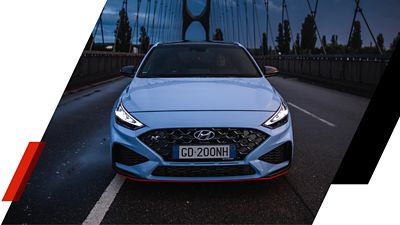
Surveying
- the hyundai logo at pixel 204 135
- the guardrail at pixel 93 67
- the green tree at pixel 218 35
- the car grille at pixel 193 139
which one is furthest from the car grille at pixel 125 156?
the green tree at pixel 218 35

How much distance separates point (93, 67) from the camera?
18938mm

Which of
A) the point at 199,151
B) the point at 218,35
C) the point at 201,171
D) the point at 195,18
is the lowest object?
the point at 201,171

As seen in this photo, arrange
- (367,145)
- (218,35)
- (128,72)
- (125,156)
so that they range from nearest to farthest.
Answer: (125,156) → (128,72) → (367,145) → (218,35)

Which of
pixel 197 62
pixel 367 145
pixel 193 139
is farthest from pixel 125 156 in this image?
pixel 367 145

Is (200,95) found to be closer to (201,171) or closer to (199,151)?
(199,151)

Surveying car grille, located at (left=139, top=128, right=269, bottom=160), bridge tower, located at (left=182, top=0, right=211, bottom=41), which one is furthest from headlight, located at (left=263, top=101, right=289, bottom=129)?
bridge tower, located at (left=182, top=0, right=211, bottom=41)

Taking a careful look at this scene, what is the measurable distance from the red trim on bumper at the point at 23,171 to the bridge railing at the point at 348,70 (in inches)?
324

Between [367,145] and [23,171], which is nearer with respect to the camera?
[23,171]

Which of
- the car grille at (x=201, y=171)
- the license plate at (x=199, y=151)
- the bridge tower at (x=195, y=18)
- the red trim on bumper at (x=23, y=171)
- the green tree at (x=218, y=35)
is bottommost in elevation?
the red trim on bumper at (x=23, y=171)

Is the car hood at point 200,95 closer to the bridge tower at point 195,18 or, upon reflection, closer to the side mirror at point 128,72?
the side mirror at point 128,72

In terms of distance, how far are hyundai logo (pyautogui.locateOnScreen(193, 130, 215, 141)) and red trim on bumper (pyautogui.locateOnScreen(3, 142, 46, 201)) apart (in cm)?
153

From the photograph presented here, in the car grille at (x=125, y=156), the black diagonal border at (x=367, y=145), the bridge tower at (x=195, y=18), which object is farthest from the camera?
the bridge tower at (x=195, y=18)

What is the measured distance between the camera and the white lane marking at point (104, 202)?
9.59ft

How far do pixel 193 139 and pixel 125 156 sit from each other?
575mm
